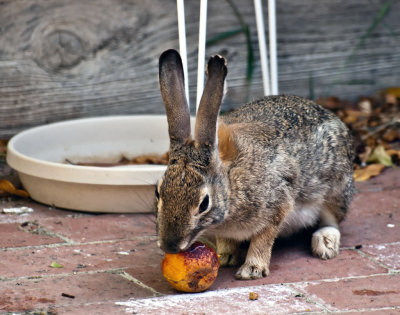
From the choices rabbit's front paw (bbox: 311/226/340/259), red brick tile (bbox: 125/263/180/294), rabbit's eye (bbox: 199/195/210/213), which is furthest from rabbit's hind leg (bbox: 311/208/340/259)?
rabbit's eye (bbox: 199/195/210/213)

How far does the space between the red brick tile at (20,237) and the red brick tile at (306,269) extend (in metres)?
1.10

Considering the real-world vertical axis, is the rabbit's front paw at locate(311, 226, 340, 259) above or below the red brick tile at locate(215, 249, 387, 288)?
above

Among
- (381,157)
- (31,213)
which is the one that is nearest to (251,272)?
(31,213)

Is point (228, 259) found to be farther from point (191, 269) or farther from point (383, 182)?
point (383, 182)

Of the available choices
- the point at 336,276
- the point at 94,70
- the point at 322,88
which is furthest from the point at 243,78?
the point at 336,276

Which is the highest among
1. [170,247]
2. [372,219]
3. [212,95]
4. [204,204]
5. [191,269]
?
[212,95]

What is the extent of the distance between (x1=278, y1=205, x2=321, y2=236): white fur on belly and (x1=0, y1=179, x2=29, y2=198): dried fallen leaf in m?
1.92

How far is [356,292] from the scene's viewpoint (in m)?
3.63

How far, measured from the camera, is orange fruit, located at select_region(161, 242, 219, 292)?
353cm

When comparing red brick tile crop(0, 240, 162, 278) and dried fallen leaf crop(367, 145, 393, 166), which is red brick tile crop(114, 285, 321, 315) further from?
dried fallen leaf crop(367, 145, 393, 166)

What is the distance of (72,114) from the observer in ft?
20.1

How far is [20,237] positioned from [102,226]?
538 millimetres

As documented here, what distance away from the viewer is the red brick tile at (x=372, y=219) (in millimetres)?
4503

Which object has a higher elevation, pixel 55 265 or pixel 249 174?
pixel 249 174
